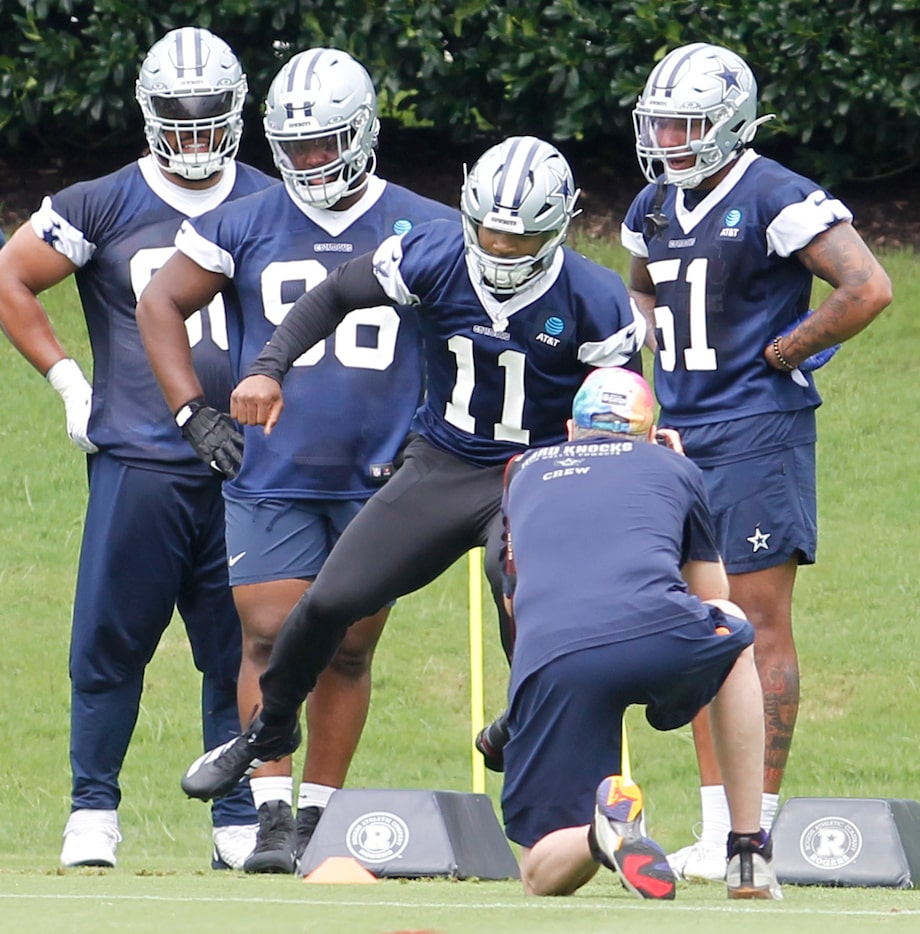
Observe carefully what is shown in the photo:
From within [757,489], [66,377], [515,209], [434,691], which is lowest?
[434,691]

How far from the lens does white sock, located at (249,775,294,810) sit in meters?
6.30

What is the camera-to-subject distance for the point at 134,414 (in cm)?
659

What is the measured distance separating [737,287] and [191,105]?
1678mm

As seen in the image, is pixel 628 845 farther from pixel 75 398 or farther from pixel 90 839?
pixel 75 398

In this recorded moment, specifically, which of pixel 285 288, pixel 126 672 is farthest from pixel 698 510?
pixel 126 672

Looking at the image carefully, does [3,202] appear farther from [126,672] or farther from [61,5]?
[126,672]

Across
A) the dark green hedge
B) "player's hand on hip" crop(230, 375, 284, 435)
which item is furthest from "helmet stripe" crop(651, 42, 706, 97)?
the dark green hedge

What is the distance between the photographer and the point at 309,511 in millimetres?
6316

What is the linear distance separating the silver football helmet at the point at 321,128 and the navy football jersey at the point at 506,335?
1.31 feet

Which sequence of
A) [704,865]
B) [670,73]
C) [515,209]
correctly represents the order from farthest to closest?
1. [670,73]
2. [704,865]
3. [515,209]

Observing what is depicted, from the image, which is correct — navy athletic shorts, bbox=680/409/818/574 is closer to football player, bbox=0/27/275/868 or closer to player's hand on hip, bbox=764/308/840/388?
player's hand on hip, bbox=764/308/840/388

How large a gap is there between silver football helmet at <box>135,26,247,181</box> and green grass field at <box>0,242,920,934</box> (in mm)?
2078

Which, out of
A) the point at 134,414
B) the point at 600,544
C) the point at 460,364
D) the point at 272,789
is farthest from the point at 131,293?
the point at 600,544

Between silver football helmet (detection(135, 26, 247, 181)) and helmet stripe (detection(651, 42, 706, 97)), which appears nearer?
helmet stripe (detection(651, 42, 706, 97))
